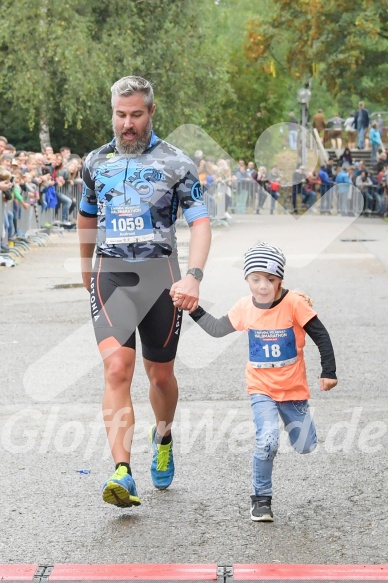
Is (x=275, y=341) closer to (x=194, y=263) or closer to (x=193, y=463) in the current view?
(x=194, y=263)

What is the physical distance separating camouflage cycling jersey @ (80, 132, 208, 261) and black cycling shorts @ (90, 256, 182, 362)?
6 centimetres

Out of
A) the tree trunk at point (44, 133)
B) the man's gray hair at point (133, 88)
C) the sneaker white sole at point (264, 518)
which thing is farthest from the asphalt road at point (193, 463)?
the tree trunk at point (44, 133)

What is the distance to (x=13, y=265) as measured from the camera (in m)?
19.0

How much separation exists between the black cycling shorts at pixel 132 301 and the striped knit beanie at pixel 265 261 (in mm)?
356

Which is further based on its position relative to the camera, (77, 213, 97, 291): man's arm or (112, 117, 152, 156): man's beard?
(77, 213, 97, 291): man's arm

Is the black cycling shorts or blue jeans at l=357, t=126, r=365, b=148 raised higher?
the black cycling shorts

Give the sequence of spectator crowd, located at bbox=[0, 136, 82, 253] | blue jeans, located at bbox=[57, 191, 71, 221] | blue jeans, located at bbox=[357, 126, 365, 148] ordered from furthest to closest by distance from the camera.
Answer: blue jeans, located at bbox=[357, 126, 365, 148] < blue jeans, located at bbox=[57, 191, 71, 221] < spectator crowd, located at bbox=[0, 136, 82, 253]

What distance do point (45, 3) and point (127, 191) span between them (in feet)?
115

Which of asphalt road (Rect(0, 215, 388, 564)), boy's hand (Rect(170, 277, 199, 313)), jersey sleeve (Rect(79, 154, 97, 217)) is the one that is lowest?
asphalt road (Rect(0, 215, 388, 564))

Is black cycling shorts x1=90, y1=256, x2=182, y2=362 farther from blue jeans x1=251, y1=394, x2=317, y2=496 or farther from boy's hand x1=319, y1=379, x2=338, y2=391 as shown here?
boy's hand x1=319, y1=379, x2=338, y2=391

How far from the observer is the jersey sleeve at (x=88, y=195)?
222 inches

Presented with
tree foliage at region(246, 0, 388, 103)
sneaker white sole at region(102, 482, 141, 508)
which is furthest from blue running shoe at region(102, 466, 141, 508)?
tree foliage at region(246, 0, 388, 103)

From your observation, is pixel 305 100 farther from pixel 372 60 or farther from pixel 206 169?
pixel 206 169

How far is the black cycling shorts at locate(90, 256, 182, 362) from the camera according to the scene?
5.51 m
